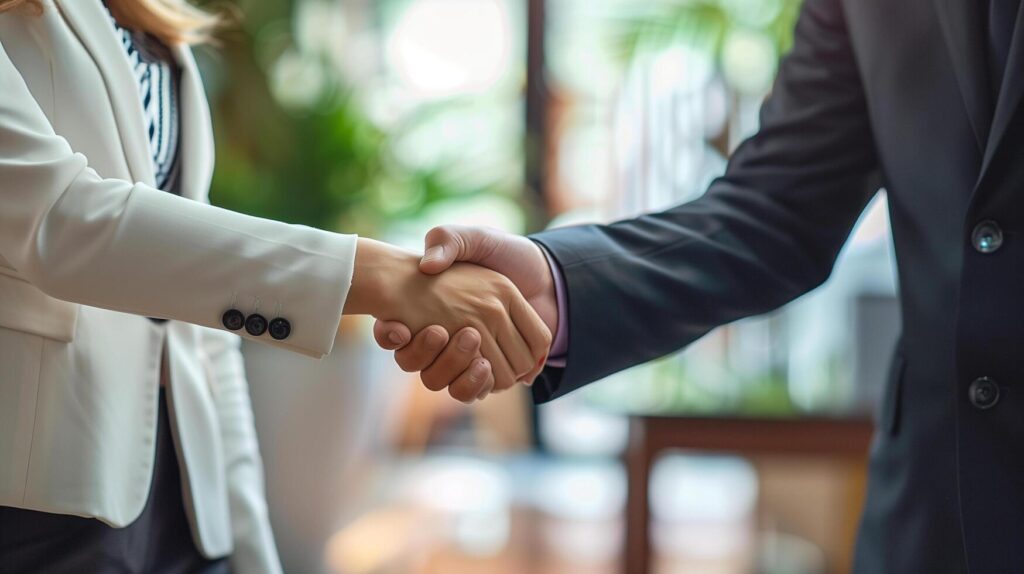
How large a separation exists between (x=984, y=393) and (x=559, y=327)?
48 centimetres

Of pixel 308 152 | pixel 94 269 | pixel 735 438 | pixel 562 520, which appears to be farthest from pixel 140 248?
pixel 562 520

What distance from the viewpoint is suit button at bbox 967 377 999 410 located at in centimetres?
92

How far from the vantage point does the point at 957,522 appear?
0.96 m

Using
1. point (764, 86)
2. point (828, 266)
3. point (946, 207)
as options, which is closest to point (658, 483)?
point (764, 86)

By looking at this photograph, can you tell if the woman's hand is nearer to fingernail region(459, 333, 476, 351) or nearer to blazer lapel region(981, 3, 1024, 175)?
fingernail region(459, 333, 476, 351)

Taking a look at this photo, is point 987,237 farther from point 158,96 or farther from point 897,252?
point 158,96

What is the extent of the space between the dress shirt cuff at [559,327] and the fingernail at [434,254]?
0.16 m

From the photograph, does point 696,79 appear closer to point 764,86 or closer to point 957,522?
point 764,86

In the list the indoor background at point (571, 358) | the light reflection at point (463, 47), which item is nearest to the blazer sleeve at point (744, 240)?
the indoor background at point (571, 358)

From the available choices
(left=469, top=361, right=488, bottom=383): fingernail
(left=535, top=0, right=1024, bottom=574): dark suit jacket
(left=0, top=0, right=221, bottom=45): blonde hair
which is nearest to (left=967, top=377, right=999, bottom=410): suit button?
(left=535, top=0, right=1024, bottom=574): dark suit jacket

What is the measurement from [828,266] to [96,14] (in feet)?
3.02

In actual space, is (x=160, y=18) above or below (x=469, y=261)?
above

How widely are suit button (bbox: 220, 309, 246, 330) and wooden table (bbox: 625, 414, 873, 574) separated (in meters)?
1.53

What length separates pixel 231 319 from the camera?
860mm
